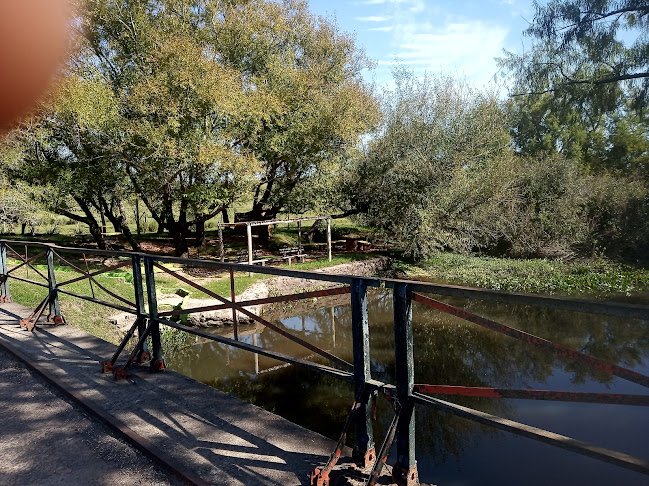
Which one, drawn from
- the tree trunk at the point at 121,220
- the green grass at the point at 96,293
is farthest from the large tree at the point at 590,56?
the tree trunk at the point at 121,220

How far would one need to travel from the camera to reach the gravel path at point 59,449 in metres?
2.59

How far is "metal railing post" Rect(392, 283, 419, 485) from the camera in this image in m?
2.37

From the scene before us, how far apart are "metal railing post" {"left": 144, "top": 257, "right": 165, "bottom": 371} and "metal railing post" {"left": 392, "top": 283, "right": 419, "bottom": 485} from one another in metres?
2.57

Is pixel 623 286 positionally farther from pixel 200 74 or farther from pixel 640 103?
pixel 200 74

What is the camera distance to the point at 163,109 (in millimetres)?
13438

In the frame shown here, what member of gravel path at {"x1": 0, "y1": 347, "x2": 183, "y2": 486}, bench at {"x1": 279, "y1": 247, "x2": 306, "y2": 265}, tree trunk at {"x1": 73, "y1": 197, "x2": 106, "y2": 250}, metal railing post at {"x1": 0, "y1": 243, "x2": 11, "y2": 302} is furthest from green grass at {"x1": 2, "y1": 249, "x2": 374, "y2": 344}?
gravel path at {"x1": 0, "y1": 347, "x2": 183, "y2": 486}

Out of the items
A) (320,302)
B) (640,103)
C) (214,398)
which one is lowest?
(320,302)

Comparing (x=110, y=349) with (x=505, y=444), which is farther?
(x=505, y=444)

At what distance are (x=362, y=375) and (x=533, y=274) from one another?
1460 centimetres

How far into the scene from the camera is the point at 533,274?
50.3 feet

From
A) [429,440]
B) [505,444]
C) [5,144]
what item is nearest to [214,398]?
[429,440]

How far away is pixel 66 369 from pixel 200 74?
35.9 feet

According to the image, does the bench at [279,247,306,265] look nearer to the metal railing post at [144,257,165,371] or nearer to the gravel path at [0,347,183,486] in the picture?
the metal railing post at [144,257,165,371]

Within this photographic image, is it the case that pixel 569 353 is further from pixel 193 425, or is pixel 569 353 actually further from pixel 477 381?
pixel 477 381
